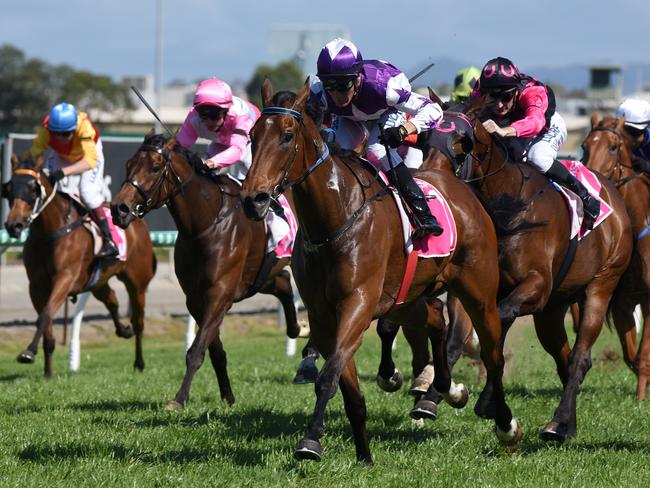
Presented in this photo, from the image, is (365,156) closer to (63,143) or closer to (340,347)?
(340,347)

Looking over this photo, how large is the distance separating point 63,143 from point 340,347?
20.6 feet

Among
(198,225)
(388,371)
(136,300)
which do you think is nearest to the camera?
(388,371)

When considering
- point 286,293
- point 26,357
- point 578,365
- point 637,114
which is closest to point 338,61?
point 578,365

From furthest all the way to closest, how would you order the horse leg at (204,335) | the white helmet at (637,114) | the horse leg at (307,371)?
the white helmet at (637,114)
the horse leg at (204,335)
the horse leg at (307,371)

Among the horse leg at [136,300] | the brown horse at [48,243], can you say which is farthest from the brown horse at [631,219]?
the horse leg at [136,300]

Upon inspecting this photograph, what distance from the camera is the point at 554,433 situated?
277 inches

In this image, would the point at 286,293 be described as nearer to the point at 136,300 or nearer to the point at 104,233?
the point at 104,233

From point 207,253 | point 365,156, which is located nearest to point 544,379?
point 207,253

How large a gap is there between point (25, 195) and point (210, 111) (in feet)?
8.26

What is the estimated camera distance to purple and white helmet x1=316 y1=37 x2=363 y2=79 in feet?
20.8

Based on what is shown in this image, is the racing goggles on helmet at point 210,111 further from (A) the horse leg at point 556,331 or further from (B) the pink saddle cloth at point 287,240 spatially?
(A) the horse leg at point 556,331

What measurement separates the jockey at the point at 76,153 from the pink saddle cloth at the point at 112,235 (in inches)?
1.6

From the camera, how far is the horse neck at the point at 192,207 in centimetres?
906

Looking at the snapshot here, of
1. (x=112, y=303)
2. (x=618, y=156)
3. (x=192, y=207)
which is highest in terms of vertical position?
(x=618, y=156)
